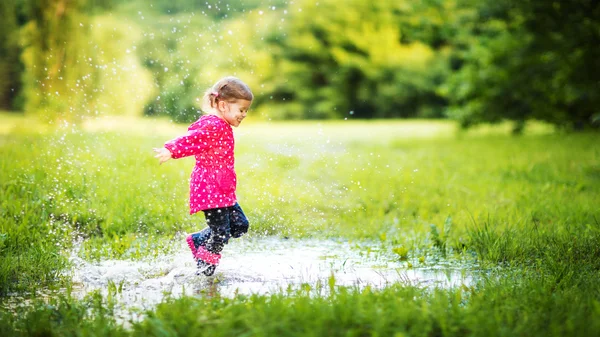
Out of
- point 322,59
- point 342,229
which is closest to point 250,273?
point 342,229

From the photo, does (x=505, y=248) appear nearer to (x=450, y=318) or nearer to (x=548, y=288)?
(x=548, y=288)

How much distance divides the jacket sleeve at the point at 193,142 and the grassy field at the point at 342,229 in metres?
1.00

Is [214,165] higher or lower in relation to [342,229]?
higher

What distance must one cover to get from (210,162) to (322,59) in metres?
41.9

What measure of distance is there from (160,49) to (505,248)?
34050 mm

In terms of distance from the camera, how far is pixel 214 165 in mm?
4836

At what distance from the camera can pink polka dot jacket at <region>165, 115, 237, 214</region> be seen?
4762 millimetres

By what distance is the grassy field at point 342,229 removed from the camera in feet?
11.0

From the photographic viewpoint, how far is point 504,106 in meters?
19.3

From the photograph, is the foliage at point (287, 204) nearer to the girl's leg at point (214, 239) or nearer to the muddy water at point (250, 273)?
the muddy water at point (250, 273)

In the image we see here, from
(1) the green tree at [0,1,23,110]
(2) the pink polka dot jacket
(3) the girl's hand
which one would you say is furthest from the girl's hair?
(1) the green tree at [0,1,23,110]

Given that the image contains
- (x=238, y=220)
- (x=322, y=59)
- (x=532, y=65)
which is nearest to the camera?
(x=238, y=220)

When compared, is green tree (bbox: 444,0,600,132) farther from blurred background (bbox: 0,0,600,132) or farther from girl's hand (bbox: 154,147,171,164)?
girl's hand (bbox: 154,147,171,164)

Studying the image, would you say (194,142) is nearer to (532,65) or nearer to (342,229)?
(342,229)
